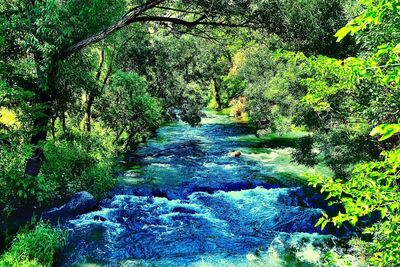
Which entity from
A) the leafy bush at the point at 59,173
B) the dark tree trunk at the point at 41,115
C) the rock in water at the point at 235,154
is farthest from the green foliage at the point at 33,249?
the rock in water at the point at 235,154

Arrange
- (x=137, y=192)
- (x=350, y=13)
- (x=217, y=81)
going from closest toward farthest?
(x=350, y=13) < (x=137, y=192) < (x=217, y=81)

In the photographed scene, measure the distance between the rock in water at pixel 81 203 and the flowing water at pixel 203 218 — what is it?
425 mm

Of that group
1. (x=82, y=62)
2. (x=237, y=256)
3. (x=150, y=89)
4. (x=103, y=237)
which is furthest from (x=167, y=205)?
→ (x=150, y=89)

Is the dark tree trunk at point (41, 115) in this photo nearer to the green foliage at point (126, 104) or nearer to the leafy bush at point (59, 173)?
the leafy bush at point (59, 173)

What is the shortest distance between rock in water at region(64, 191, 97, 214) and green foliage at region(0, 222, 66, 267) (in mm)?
3507

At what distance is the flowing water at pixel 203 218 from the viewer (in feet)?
43.6

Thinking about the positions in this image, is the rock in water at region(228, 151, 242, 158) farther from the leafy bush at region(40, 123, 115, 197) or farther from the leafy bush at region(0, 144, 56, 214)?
the leafy bush at region(0, 144, 56, 214)

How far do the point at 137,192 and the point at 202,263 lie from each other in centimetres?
815

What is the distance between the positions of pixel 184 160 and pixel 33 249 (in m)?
16.5

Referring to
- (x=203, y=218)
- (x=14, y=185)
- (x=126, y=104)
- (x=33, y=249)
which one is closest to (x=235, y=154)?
(x=126, y=104)

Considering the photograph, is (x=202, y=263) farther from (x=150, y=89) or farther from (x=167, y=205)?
(x=150, y=89)

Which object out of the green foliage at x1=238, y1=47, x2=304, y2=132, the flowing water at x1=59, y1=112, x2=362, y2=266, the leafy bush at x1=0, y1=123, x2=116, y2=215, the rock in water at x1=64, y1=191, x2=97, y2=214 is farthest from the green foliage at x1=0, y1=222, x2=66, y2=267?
the green foliage at x1=238, y1=47, x2=304, y2=132

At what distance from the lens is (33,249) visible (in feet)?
38.1

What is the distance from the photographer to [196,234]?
15195mm
